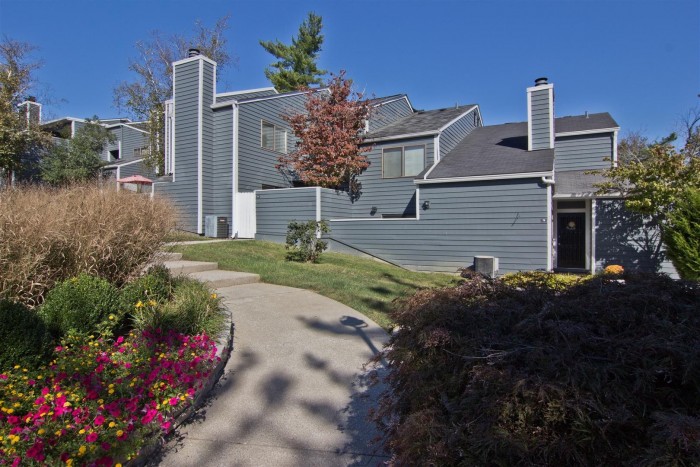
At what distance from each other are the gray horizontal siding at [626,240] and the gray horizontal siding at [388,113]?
28.9ft

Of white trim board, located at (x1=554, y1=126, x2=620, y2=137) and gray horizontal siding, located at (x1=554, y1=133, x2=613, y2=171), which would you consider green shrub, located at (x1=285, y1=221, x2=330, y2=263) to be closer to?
gray horizontal siding, located at (x1=554, y1=133, x2=613, y2=171)

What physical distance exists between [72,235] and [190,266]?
342cm

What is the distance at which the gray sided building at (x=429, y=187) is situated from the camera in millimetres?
12023

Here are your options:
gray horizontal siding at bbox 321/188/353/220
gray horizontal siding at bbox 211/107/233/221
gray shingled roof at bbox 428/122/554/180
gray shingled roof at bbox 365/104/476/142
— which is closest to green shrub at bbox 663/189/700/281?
gray shingled roof at bbox 428/122/554/180

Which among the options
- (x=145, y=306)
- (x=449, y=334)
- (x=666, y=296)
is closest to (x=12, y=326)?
(x=145, y=306)

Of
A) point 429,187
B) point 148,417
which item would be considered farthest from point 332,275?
point 148,417

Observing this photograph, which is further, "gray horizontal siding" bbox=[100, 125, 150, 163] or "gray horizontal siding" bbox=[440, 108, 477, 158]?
"gray horizontal siding" bbox=[100, 125, 150, 163]

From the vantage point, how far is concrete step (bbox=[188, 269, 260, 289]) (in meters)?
7.30

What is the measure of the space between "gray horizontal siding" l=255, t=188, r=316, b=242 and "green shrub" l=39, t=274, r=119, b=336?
378 inches

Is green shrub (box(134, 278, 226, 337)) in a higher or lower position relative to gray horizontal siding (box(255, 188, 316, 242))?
lower

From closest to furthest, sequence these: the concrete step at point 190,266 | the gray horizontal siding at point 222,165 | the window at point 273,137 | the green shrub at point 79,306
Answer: the green shrub at point 79,306 < the concrete step at point 190,266 < the gray horizontal siding at point 222,165 < the window at point 273,137

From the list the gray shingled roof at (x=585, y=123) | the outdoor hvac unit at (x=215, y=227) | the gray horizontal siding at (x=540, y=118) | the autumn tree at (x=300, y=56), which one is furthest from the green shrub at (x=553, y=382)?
the autumn tree at (x=300, y=56)

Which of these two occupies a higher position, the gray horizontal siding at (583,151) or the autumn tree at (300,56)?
the autumn tree at (300,56)

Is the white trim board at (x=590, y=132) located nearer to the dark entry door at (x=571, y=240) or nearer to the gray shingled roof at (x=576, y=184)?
the gray shingled roof at (x=576, y=184)
